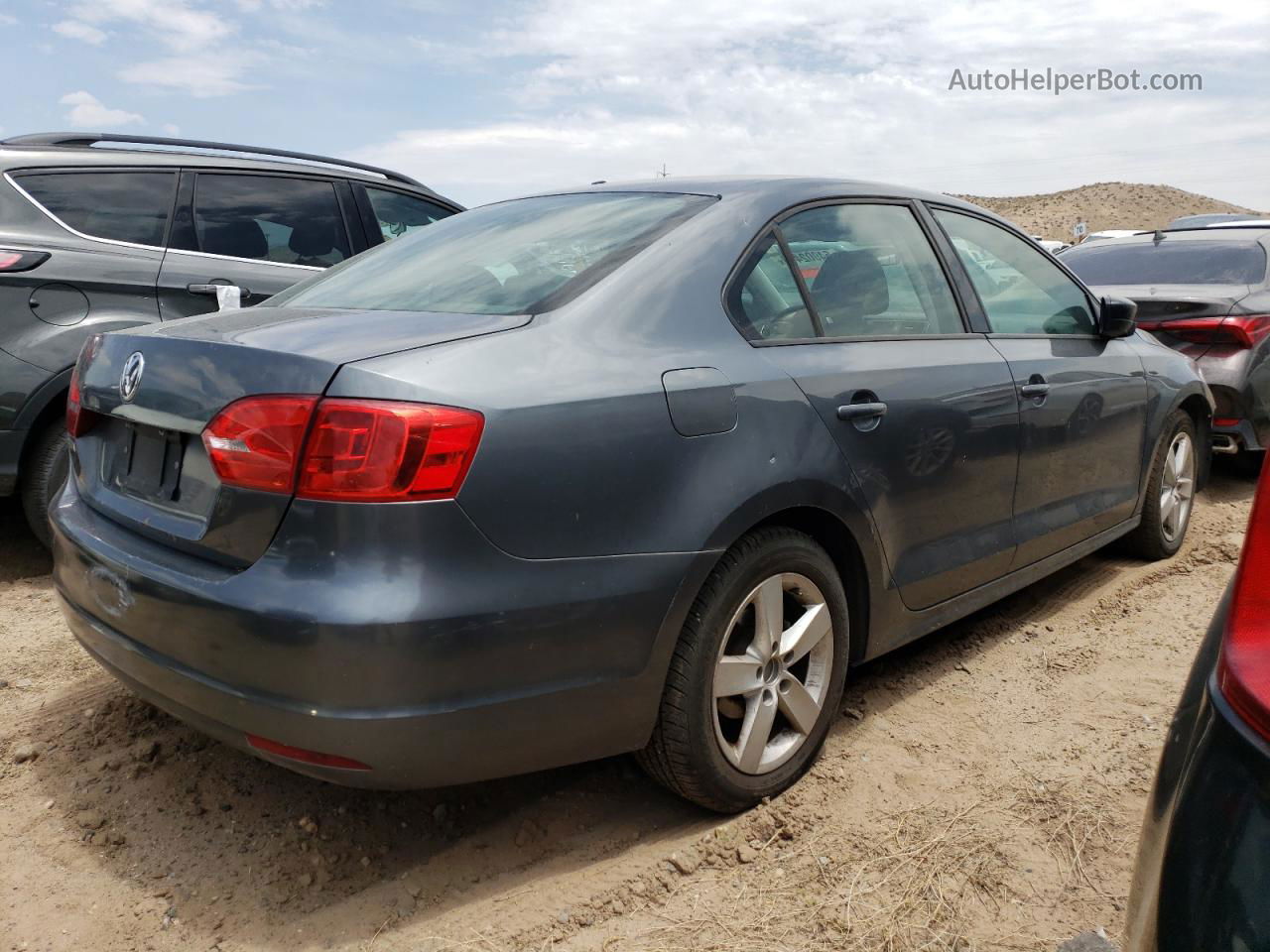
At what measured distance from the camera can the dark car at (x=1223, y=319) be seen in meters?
5.80

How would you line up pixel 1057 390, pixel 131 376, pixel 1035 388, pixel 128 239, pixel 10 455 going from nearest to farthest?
1. pixel 131 376
2. pixel 1035 388
3. pixel 1057 390
4. pixel 10 455
5. pixel 128 239

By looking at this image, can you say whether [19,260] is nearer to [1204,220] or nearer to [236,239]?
[236,239]

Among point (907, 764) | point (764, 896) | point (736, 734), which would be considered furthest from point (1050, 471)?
point (764, 896)

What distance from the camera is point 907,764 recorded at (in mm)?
2914

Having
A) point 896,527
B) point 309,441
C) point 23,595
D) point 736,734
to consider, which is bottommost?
point 23,595

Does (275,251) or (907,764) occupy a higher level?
(275,251)

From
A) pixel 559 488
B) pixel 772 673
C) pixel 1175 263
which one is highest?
pixel 1175 263

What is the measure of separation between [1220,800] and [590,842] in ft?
5.50

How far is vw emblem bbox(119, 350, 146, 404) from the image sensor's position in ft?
7.78

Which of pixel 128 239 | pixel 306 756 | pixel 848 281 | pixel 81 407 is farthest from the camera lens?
pixel 128 239

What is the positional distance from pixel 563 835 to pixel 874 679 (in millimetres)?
1325

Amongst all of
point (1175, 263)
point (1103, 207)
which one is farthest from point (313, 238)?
point (1103, 207)

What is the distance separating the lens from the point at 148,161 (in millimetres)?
4832

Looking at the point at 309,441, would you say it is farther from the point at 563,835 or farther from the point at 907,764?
the point at 907,764
